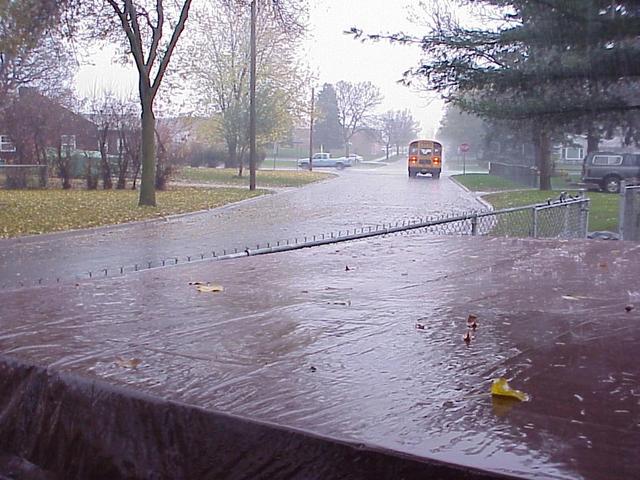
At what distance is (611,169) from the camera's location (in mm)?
34906

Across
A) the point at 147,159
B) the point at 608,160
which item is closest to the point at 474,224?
the point at 147,159

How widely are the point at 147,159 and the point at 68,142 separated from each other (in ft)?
37.0

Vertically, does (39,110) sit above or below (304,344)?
above

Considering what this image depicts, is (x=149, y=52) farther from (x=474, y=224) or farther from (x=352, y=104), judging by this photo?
(x=352, y=104)

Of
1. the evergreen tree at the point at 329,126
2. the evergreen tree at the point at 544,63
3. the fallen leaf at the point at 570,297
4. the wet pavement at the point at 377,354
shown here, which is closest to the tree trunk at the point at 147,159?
the evergreen tree at the point at 544,63

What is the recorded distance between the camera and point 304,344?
244 centimetres

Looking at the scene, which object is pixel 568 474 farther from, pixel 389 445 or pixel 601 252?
pixel 601 252

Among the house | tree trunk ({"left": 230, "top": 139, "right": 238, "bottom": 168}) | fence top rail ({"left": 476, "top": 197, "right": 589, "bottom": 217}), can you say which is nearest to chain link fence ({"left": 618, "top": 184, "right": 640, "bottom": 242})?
fence top rail ({"left": 476, "top": 197, "right": 589, "bottom": 217})

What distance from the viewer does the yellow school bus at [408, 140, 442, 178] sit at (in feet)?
191

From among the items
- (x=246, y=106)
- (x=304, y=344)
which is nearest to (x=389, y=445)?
(x=304, y=344)

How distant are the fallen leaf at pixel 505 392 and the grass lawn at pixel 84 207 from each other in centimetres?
1492

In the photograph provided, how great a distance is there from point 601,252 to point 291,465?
4312 mm

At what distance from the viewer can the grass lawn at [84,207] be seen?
57.5 feet

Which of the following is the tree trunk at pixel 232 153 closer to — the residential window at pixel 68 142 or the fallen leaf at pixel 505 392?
the residential window at pixel 68 142
